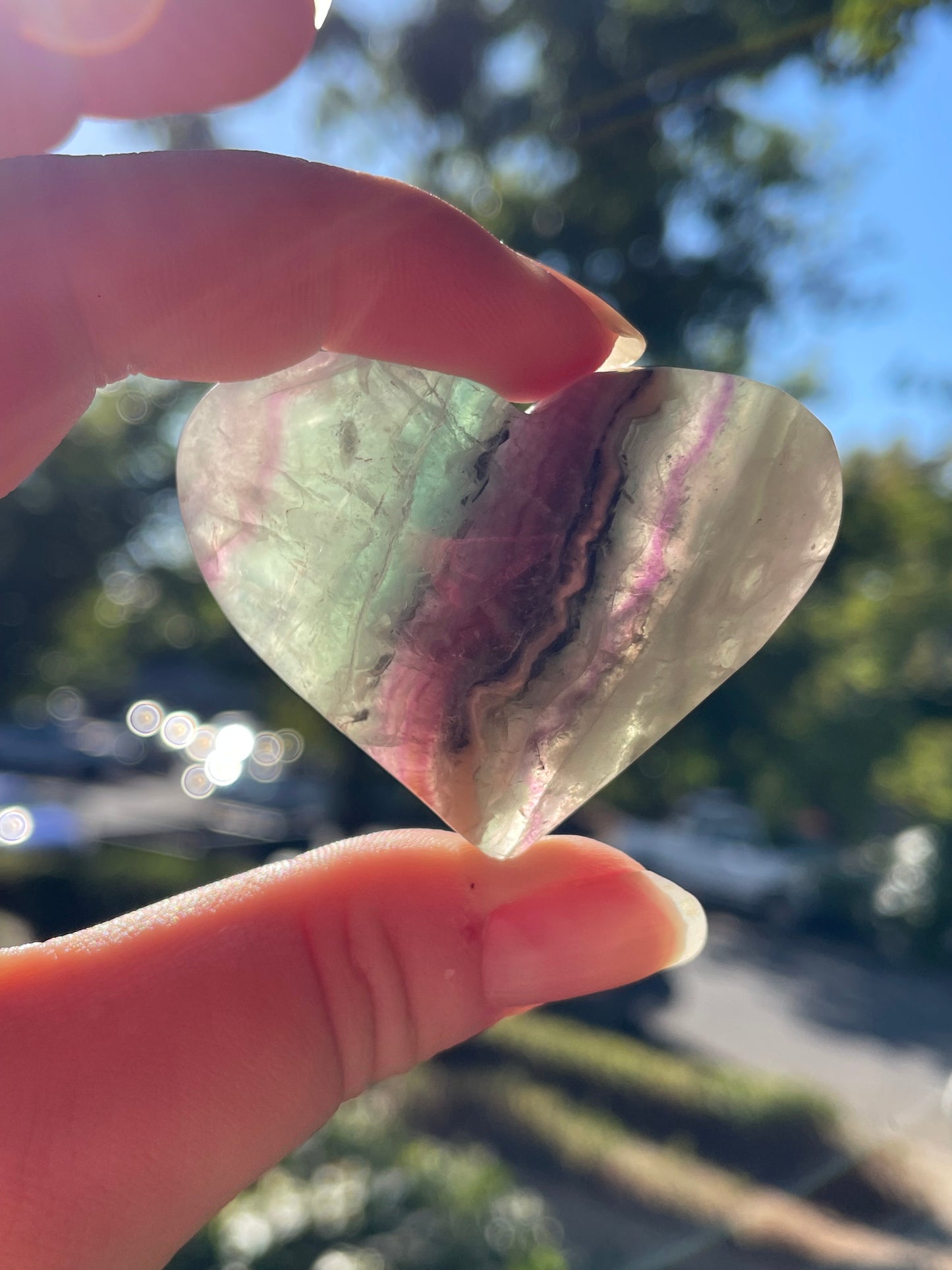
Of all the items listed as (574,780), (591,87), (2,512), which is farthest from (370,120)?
(574,780)

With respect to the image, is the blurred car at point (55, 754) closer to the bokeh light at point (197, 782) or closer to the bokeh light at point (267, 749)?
the bokeh light at point (197, 782)

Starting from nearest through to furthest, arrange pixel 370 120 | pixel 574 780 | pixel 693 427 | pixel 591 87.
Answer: pixel 693 427, pixel 574 780, pixel 591 87, pixel 370 120

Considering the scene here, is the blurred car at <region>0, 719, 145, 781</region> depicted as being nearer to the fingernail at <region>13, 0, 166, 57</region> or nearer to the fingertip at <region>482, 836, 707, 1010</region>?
the fingernail at <region>13, 0, 166, 57</region>

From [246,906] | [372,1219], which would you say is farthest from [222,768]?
[246,906]

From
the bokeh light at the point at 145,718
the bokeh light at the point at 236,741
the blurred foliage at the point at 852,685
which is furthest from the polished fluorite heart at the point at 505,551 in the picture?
the bokeh light at the point at 145,718

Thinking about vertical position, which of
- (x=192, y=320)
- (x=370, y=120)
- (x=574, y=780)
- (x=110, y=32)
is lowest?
(x=574, y=780)

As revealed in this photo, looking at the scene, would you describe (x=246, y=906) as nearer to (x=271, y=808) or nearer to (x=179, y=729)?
(x=271, y=808)

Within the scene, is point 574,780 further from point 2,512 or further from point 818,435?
point 2,512
